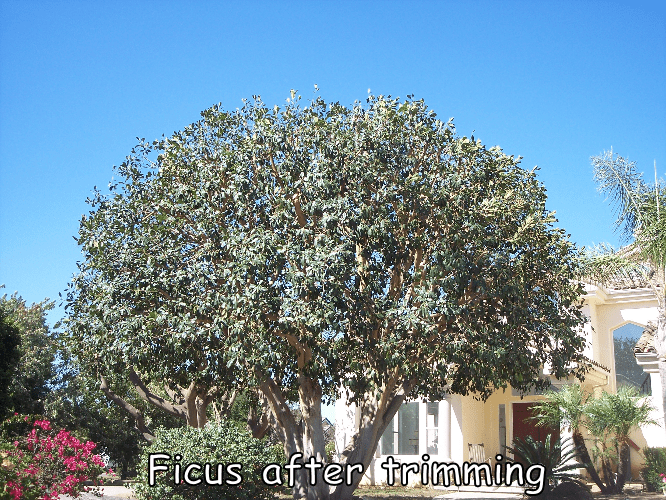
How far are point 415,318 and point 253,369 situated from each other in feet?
11.4

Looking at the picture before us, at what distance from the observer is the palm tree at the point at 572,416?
1892cm

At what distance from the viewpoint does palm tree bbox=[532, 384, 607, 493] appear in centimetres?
1892

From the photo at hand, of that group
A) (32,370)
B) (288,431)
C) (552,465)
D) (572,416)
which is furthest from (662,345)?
(32,370)

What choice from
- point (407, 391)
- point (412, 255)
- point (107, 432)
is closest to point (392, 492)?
point (407, 391)

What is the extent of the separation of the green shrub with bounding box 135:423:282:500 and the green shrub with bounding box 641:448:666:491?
1184cm

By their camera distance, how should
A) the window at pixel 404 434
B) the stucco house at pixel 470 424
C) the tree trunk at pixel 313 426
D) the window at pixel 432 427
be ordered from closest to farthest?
1. the tree trunk at pixel 313 426
2. the stucco house at pixel 470 424
3. the window at pixel 432 427
4. the window at pixel 404 434

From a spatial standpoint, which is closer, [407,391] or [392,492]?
[407,391]

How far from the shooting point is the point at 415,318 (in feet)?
41.0

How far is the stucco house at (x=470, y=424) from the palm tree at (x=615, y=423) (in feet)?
7.87

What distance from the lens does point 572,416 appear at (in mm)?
18906

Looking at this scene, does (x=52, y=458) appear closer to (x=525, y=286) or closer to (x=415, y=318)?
(x=415, y=318)

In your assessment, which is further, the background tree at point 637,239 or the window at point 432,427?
the window at point 432,427

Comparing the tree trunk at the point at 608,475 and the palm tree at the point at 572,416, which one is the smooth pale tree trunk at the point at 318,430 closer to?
the palm tree at the point at 572,416

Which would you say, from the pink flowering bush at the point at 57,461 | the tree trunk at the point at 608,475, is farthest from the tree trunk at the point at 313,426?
the tree trunk at the point at 608,475
